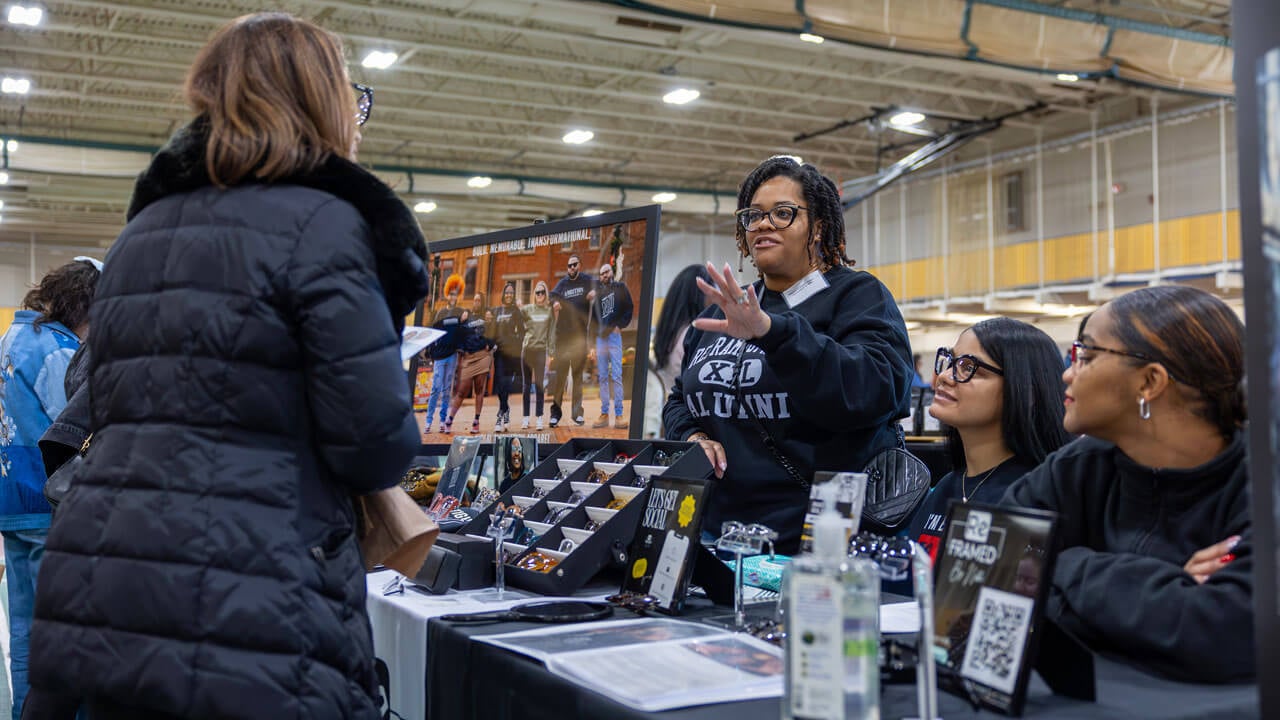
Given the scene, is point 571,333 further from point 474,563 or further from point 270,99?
point 270,99

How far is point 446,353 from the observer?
2.90 meters

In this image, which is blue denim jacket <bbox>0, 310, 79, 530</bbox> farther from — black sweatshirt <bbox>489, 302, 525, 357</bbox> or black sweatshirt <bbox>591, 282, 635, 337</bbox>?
black sweatshirt <bbox>591, 282, 635, 337</bbox>

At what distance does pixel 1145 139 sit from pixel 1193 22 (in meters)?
2.38

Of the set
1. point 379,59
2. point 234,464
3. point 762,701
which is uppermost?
point 379,59

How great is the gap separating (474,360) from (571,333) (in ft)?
1.25

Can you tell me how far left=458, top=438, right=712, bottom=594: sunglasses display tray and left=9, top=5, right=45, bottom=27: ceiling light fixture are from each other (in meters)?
8.86

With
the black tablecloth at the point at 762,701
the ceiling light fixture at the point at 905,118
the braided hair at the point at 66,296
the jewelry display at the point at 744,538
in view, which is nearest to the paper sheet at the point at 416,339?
the black tablecloth at the point at 762,701

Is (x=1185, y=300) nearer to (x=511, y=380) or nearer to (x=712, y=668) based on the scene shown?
(x=712, y=668)

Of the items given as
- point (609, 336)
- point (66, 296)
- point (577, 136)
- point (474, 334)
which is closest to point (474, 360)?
point (474, 334)

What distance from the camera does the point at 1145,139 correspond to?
1440 cm

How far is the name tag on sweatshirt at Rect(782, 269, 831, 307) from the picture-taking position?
220 cm

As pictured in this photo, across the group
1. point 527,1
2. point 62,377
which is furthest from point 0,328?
point 62,377

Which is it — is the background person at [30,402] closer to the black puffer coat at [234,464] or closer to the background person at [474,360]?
the background person at [474,360]

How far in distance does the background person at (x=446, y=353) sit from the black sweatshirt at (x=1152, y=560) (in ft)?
5.60
